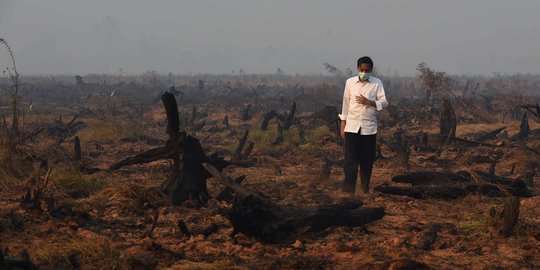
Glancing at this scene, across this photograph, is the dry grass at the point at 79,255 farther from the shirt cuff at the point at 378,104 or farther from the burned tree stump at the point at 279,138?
the burned tree stump at the point at 279,138

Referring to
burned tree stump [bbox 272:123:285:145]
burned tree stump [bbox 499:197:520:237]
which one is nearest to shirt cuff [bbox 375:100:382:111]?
burned tree stump [bbox 499:197:520:237]

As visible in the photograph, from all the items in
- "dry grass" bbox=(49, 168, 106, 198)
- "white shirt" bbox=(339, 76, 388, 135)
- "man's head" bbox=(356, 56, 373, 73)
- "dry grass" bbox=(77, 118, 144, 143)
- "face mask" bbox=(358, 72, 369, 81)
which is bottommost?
"dry grass" bbox=(77, 118, 144, 143)

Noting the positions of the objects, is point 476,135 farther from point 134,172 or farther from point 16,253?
point 16,253

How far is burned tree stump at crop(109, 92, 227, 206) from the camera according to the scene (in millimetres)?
6902

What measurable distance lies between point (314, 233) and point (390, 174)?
4.39 m

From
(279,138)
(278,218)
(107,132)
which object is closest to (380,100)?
(278,218)

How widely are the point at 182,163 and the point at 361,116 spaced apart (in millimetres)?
2398

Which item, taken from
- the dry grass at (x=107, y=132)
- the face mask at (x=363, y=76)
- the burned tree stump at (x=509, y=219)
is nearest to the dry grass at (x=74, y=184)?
the face mask at (x=363, y=76)

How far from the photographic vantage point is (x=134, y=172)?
979 centimetres

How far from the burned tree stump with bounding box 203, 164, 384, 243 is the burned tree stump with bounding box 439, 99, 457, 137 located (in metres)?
7.77

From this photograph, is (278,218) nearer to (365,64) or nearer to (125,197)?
(125,197)

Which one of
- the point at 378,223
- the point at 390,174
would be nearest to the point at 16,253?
the point at 378,223

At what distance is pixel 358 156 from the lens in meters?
7.55

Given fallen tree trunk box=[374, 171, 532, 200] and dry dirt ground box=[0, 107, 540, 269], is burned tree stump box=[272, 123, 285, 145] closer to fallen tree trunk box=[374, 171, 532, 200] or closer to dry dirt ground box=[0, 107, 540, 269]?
dry dirt ground box=[0, 107, 540, 269]
